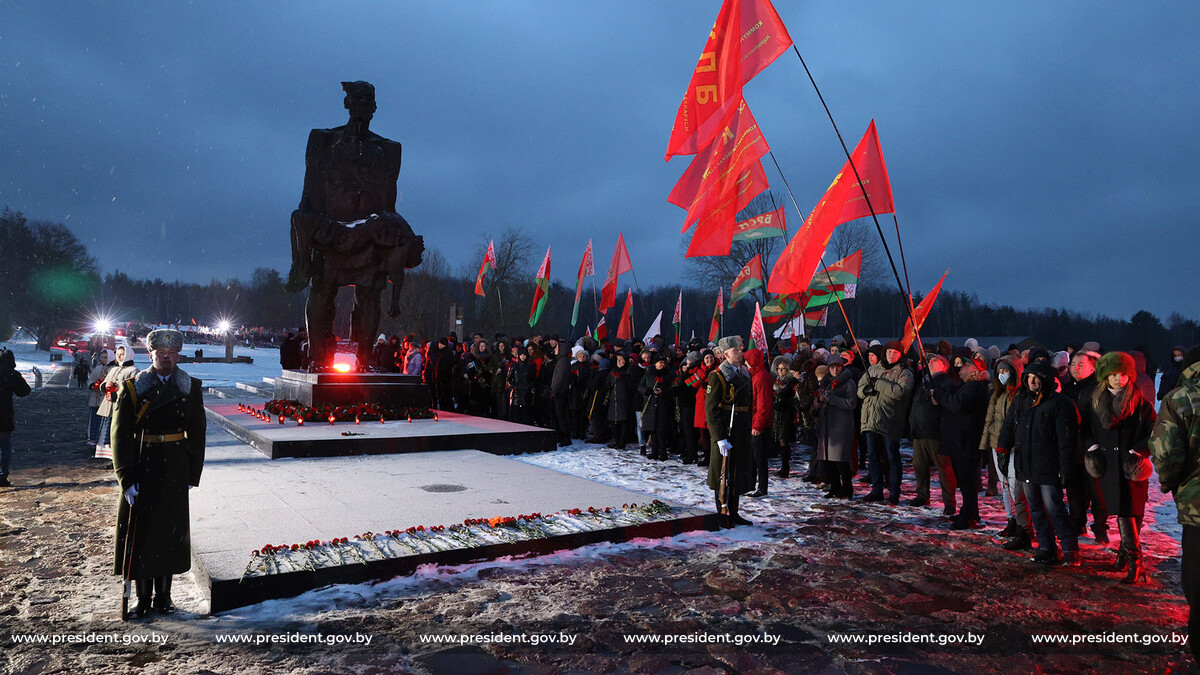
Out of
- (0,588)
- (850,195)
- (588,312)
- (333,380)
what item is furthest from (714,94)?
(588,312)

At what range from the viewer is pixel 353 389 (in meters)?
12.8

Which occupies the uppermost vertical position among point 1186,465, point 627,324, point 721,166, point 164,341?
point 721,166

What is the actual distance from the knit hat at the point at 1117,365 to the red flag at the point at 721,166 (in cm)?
596

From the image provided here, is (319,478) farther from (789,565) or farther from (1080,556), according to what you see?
(1080,556)

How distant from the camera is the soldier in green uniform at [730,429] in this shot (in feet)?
23.0

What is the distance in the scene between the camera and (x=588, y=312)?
86.1 meters

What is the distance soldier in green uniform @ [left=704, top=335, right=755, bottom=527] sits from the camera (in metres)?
7.00

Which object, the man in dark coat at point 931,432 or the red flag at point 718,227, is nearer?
the man in dark coat at point 931,432

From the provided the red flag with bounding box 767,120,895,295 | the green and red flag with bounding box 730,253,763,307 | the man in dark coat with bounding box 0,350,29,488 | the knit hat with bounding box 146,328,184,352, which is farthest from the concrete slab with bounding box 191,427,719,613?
the green and red flag with bounding box 730,253,763,307

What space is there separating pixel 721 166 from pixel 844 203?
2519mm

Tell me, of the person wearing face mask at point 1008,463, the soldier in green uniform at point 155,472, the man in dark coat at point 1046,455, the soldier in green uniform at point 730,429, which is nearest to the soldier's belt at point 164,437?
the soldier in green uniform at point 155,472

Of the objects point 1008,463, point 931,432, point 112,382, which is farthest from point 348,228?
point 1008,463

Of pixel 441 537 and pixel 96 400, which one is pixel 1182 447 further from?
pixel 96 400

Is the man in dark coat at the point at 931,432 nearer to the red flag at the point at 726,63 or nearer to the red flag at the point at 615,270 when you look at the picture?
the red flag at the point at 726,63
